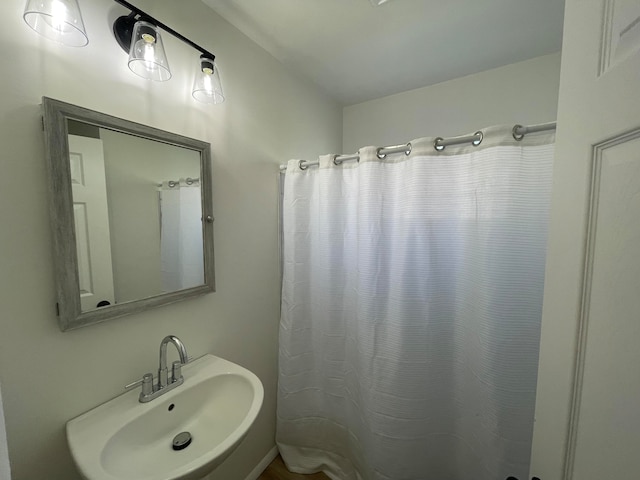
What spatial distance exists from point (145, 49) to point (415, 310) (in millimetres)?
1418

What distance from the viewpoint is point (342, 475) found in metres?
1.37

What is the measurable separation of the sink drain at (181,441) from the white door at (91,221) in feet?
1.80

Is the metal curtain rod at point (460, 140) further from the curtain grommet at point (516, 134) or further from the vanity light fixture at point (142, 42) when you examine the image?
the vanity light fixture at point (142, 42)

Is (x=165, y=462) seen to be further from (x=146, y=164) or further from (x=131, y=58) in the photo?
(x=131, y=58)

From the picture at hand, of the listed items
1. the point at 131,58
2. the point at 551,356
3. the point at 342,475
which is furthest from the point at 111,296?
the point at 342,475

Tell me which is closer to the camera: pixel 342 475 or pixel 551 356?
pixel 551 356

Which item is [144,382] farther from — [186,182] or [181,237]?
[186,182]

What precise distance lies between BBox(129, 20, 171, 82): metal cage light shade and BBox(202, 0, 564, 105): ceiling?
1.46 feet

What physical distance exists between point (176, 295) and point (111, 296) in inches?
8.2

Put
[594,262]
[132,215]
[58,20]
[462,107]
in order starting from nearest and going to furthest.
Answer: [594,262], [58,20], [132,215], [462,107]

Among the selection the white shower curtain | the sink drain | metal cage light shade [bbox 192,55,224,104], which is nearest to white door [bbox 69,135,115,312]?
metal cage light shade [bbox 192,55,224,104]

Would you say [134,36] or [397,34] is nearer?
[134,36]

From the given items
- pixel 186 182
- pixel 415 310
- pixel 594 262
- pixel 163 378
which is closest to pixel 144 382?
pixel 163 378

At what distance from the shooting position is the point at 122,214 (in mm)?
855
